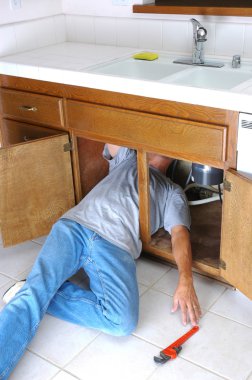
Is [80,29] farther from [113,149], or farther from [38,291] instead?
[38,291]

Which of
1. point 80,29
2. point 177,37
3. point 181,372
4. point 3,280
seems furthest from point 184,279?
point 80,29

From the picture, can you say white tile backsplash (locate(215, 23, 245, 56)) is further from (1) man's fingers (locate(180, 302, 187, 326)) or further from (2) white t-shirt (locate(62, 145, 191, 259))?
(1) man's fingers (locate(180, 302, 187, 326))

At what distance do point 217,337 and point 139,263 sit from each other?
22.1 inches

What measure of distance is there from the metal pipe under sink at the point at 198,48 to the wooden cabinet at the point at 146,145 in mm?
400

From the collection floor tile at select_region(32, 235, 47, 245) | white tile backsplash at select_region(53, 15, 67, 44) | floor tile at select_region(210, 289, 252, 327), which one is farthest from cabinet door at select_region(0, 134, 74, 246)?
floor tile at select_region(210, 289, 252, 327)

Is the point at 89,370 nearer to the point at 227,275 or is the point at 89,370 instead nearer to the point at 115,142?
the point at 227,275

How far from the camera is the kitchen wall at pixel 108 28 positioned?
223 centimetres

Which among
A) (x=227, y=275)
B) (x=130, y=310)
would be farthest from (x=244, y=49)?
(x=130, y=310)

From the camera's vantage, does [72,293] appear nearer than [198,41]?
Yes

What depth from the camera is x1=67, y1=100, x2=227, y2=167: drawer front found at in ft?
5.95

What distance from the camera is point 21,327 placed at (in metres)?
1.74

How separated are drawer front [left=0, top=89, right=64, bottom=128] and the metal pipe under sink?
0.59m

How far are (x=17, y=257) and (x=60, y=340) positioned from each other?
0.63 metres

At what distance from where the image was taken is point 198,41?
216 cm
